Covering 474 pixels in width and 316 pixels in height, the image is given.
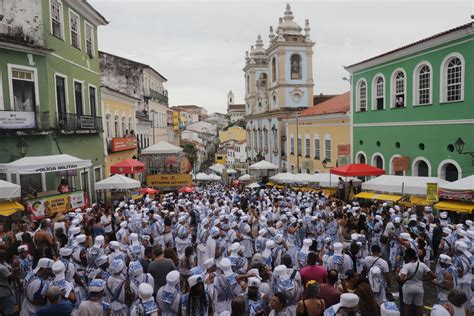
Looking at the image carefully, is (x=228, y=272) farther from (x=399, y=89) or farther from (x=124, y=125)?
(x=124, y=125)

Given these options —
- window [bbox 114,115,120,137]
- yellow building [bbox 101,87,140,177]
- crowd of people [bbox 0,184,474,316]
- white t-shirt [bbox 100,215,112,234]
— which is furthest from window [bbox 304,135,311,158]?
white t-shirt [bbox 100,215,112,234]

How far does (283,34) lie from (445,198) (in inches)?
1455

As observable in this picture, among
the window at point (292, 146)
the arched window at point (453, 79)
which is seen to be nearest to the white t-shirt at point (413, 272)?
the arched window at point (453, 79)

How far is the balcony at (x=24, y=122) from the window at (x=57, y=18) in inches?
147

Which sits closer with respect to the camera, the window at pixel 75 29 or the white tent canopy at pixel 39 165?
the white tent canopy at pixel 39 165

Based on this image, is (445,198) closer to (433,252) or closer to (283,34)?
(433,252)

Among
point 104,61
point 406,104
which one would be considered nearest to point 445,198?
point 406,104

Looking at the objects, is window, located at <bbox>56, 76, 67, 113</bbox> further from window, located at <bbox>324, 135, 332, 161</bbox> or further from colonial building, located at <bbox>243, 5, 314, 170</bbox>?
colonial building, located at <bbox>243, 5, 314, 170</bbox>

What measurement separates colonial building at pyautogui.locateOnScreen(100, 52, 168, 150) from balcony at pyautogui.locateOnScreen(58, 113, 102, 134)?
494 inches

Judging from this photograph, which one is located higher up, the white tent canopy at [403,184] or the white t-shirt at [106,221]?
the white tent canopy at [403,184]

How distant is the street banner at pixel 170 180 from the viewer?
20.8m

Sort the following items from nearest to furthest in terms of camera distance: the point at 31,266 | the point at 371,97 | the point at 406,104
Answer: the point at 31,266 < the point at 406,104 < the point at 371,97

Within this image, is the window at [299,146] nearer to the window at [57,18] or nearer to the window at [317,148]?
the window at [317,148]

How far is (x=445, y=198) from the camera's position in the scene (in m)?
13.2
